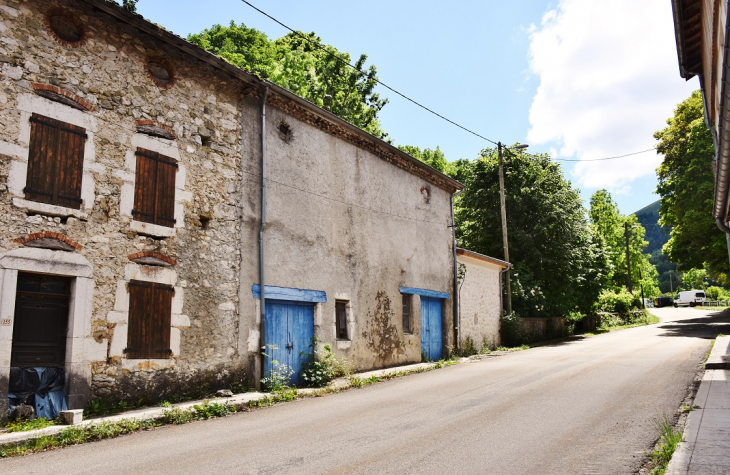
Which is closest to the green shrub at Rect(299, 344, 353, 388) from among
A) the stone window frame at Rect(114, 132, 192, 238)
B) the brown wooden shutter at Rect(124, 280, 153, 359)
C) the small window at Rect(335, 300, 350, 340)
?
the small window at Rect(335, 300, 350, 340)

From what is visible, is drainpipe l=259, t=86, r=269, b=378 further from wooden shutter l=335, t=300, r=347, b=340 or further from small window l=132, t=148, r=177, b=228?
wooden shutter l=335, t=300, r=347, b=340

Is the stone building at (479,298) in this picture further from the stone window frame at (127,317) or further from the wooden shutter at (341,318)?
the stone window frame at (127,317)

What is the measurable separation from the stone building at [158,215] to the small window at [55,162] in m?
0.02

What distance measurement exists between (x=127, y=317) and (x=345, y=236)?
621 centimetres

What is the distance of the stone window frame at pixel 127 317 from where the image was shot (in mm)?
8656

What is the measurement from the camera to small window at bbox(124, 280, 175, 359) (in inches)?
350

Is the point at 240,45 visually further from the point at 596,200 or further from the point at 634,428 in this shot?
the point at 596,200

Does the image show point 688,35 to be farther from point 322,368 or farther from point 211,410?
point 211,410

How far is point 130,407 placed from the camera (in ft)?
28.1

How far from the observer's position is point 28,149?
25.9ft

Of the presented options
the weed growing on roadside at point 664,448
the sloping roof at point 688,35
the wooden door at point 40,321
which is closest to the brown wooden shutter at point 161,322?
the wooden door at point 40,321

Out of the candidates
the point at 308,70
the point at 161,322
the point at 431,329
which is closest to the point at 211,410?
the point at 161,322

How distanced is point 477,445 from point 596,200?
160ft

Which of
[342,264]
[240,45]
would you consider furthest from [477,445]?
[240,45]
